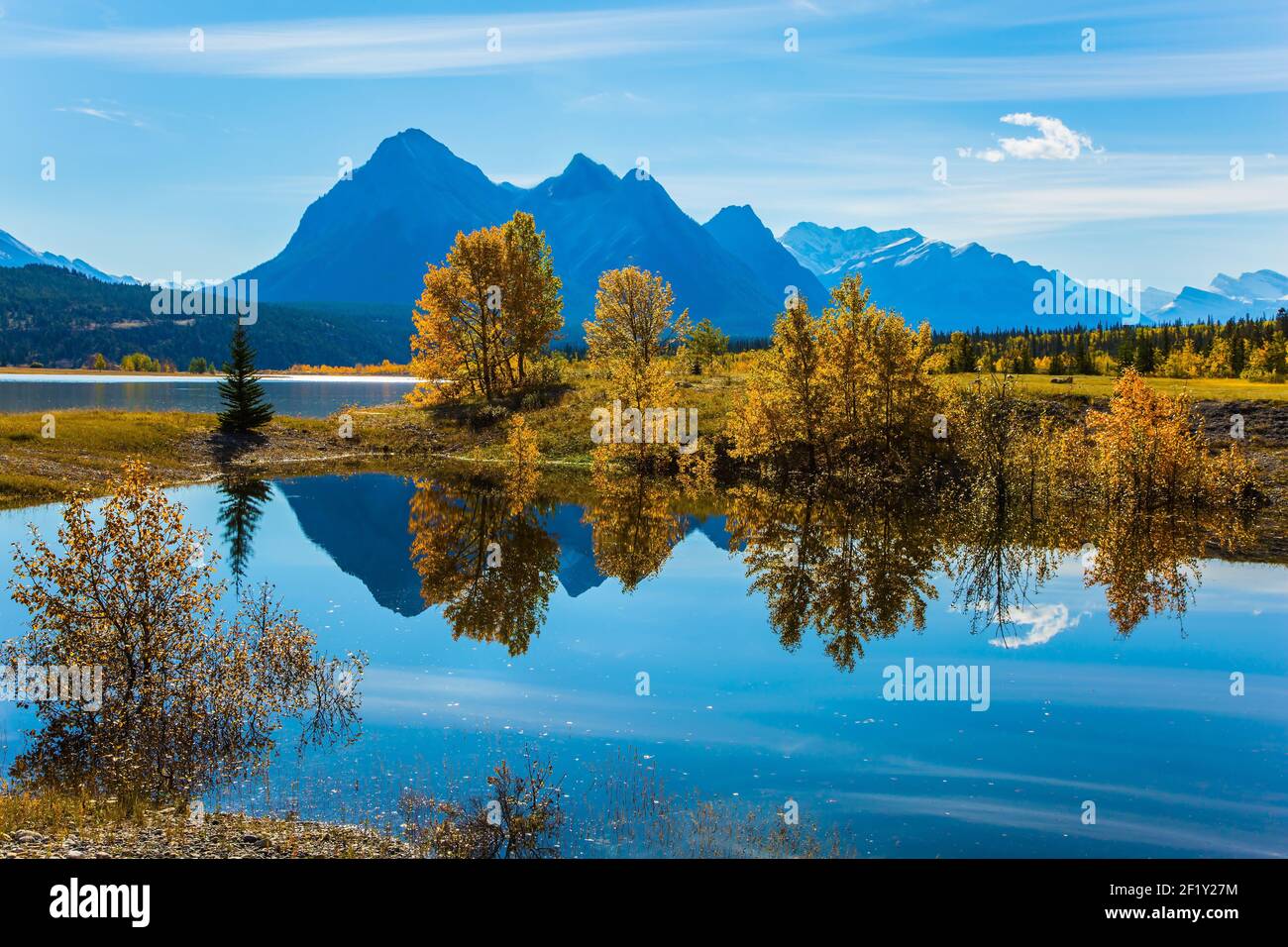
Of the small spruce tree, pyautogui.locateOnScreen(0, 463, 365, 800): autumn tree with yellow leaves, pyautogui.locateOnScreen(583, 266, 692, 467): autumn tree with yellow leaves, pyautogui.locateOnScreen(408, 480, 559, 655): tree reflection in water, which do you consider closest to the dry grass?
pyautogui.locateOnScreen(583, 266, 692, 467): autumn tree with yellow leaves

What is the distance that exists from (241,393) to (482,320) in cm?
2485

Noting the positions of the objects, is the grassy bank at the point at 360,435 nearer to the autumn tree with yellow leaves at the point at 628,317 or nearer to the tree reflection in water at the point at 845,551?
the autumn tree with yellow leaves at the point at 628,317

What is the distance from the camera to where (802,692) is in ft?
79.4

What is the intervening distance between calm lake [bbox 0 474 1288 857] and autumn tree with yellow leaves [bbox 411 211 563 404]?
176ft

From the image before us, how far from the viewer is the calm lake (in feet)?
56.4

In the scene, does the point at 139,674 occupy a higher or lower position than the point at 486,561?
lower

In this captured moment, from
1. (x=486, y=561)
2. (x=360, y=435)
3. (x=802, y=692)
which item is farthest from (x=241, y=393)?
(x=802, y=692)

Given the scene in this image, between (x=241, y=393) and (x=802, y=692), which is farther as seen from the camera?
(x=241, y=393)

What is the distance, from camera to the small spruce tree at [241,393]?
81.9m

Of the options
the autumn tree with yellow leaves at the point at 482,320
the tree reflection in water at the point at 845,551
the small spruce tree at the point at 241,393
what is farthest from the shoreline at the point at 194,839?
the autumn tree with yellow leaves at the point at 482,320

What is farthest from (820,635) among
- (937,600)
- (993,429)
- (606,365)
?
(606,365)

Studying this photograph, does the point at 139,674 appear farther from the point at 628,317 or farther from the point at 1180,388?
the point at 628,317

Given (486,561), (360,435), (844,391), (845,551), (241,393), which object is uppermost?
(241,393)

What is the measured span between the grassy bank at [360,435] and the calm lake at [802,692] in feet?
64.3
